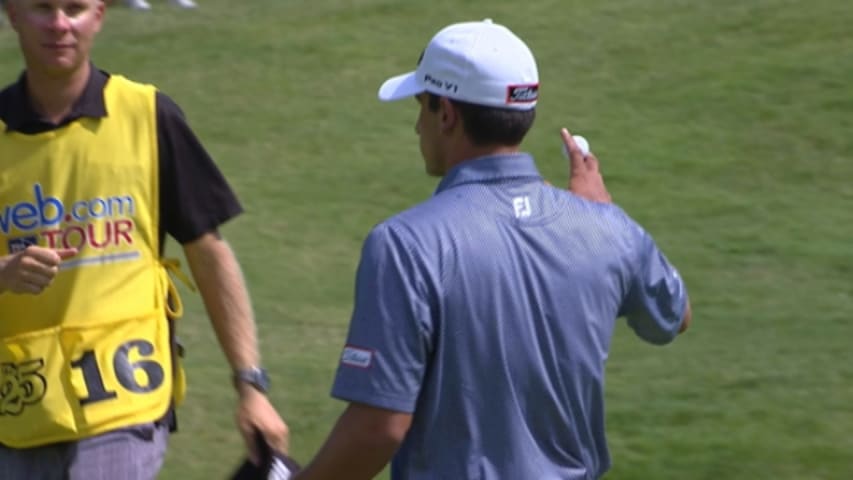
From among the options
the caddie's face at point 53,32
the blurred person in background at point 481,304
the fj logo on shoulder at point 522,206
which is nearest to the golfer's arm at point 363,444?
the blurred person in background at point 481,304

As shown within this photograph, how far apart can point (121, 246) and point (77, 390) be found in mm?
354

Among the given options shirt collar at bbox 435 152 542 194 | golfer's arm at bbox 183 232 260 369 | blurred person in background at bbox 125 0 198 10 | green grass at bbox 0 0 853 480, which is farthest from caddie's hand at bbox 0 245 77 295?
blurred person in background at bbox 125 0 198 10

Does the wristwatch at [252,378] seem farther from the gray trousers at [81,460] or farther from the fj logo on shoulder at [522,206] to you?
the fj logo on shoulder at [522,206]

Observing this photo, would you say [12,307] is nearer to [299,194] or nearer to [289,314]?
[289,314]

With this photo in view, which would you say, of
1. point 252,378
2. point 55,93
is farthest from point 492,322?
point 55,93

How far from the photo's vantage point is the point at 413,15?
14.4 meters

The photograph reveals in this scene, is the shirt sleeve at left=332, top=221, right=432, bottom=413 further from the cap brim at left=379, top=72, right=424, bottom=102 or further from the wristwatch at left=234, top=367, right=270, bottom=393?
the wristwatch at left=234, top=367, right=270, bottom=393

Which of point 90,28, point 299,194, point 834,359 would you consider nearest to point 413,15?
point 299,194

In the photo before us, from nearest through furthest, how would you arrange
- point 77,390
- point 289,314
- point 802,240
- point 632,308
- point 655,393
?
point 632,308, point 77,390, point 655,393, point 289,314, point 802,240

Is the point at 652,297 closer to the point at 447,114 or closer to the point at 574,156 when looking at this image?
the point at 574,156

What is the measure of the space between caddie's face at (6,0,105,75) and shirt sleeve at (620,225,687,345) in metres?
1.42

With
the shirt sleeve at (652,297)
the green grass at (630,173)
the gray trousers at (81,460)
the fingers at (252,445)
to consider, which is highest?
the shirt sleeve at (652,297)

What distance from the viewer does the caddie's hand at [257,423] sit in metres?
4.12

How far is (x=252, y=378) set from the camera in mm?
4305
